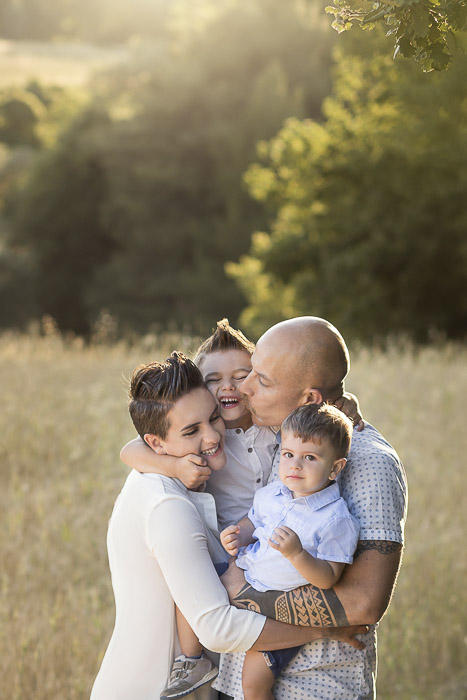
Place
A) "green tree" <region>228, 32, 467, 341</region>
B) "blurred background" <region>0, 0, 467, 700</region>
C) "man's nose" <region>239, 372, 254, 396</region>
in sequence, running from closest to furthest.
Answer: "man's nose" <region>239, 372, 254, 396</region> < "blurred background" <region>0, 0, 467, 700</region> < "green tree" <region>228, 32, 467, 341</region>

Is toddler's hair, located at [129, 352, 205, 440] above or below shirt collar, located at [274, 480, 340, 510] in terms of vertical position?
above

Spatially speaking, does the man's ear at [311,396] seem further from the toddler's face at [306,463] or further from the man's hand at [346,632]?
the man's hand at [346,632]

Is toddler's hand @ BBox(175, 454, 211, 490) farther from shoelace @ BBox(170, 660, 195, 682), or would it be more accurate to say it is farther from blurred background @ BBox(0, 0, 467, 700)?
blurred background @ BBox(0, 0, 467, 700)

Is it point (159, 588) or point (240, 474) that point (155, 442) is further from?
point (159, 588)

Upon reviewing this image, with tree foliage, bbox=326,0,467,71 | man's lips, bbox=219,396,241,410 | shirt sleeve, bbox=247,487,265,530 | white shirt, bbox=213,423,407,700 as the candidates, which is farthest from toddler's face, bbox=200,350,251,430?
tree foliage, bbox=326,0,467,71

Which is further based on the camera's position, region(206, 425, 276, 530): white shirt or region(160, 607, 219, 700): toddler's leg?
region(206, 425, 276, 530): white shirt

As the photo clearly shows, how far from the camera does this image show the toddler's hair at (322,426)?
7.91ft

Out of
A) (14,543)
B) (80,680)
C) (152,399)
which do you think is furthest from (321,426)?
(14,543)

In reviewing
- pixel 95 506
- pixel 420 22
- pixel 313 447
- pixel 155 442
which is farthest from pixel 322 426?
pixel 95 506

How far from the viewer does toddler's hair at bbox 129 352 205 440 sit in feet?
8.59

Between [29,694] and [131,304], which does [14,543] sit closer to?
[29,694]

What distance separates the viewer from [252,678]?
252 centimetres

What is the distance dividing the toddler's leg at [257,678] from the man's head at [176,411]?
599 mm

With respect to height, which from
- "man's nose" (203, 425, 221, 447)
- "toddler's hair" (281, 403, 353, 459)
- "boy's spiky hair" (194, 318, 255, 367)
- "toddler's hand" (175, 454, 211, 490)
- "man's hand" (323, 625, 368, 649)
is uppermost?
"boy's spiky hair" (194, 318, 255, 367)
